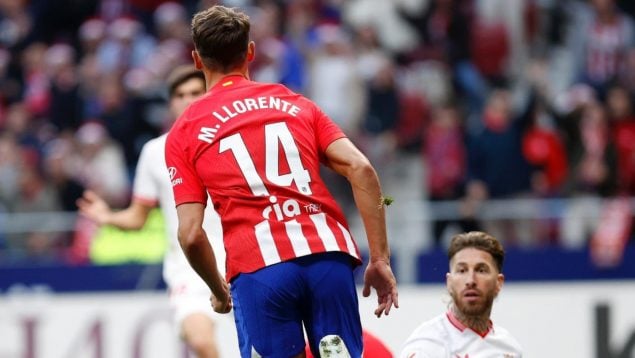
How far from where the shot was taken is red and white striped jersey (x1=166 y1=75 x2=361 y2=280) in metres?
5.77

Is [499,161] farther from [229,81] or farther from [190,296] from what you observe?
[229,81]

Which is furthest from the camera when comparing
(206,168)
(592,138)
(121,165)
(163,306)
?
(121,165)

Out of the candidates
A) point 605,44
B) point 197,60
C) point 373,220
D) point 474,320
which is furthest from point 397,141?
point 373,220

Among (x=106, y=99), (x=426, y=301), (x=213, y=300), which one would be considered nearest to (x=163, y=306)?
(x=426, y=301)

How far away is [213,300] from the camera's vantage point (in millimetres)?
6004

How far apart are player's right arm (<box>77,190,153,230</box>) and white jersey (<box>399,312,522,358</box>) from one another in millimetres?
2545

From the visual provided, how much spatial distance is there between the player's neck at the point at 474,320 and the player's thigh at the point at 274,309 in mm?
1231

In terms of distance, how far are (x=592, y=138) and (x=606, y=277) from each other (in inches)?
63.0

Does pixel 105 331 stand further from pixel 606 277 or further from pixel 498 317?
pixel 606 277

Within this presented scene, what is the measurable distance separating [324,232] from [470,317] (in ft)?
4.13

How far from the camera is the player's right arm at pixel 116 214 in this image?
855 cm

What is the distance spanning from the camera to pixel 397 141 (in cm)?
1399

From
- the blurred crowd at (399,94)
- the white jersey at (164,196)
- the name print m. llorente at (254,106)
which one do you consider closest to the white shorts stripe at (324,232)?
the name print m. llorente at (254,106)

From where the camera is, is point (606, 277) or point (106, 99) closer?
point (606, 277)
